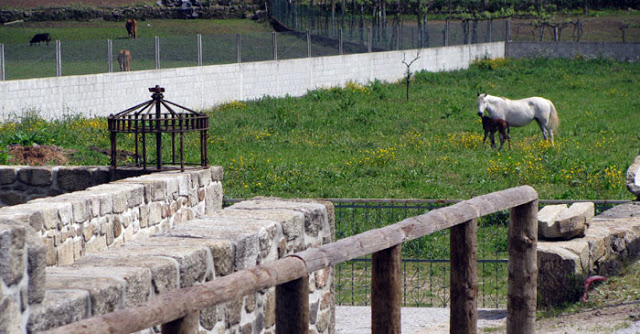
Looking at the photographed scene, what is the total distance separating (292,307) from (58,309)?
128cm

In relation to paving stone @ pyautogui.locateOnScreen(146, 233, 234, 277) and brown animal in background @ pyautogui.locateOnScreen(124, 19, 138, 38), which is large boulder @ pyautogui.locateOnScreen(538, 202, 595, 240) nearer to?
paving stone @ pyautogui.locateOnScreen(146, 233, 234, 277)

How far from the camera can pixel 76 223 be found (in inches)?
313

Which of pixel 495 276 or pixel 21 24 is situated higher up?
pixel 21 24

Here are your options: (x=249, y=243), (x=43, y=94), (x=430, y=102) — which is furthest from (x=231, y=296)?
(x=430, y=102)

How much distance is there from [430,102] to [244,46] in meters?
6.51

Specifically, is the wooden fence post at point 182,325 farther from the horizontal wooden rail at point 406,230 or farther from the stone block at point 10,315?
the stone block at point 10,315

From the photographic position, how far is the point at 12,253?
416 centimetres

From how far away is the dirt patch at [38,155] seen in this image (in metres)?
15.6

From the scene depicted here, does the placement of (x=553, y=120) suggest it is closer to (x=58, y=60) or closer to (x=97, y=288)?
(x=58, y=60)

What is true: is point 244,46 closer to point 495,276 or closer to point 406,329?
point 495,276

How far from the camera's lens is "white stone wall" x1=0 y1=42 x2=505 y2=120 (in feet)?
72.7

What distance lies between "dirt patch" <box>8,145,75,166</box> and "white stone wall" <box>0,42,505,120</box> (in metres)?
4.39

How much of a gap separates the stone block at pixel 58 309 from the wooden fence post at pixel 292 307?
1206 mm

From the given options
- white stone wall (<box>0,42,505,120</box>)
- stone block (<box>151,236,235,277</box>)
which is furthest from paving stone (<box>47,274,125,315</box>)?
white stone wall (<box>0,42,505,120</box>)
